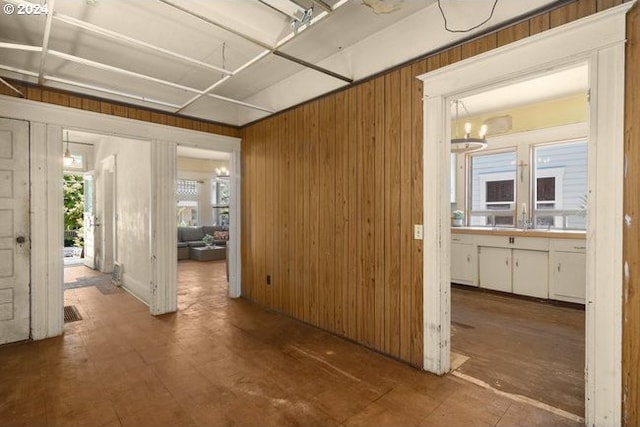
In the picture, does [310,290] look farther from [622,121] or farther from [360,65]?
[622,121]

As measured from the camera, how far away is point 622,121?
1700 mm

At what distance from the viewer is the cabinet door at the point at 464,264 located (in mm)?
4805

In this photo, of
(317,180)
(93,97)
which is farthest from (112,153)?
(317,180)

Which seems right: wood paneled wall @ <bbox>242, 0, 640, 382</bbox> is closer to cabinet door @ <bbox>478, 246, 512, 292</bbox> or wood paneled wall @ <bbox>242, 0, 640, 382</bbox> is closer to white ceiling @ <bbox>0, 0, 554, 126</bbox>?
white ceiling @ <bbox>0, 0, 554, 126</bbox>

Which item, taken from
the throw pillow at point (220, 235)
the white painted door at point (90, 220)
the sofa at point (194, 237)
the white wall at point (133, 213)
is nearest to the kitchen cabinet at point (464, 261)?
the white wall at point (133, 213)

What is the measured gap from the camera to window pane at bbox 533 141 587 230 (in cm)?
458

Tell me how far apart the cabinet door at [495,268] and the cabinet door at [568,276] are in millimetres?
517

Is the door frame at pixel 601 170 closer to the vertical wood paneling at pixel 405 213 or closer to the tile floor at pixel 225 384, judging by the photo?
the tile floor at pixel 225 384

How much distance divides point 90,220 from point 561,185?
360 inches

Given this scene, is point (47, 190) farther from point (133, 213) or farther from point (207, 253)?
point (207, 253)

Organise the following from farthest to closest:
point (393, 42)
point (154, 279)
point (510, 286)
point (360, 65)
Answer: point (510, 286) → point (154, 279) → point (360, 65) → point (393, 42)

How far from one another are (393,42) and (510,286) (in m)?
3.64

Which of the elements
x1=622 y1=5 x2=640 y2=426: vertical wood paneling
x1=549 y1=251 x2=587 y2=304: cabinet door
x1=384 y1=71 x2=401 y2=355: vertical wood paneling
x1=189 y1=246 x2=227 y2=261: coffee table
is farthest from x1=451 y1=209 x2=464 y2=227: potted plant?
x1=189 y1=246 x2=227 y2=261: coffee table

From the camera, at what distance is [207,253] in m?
8.06
